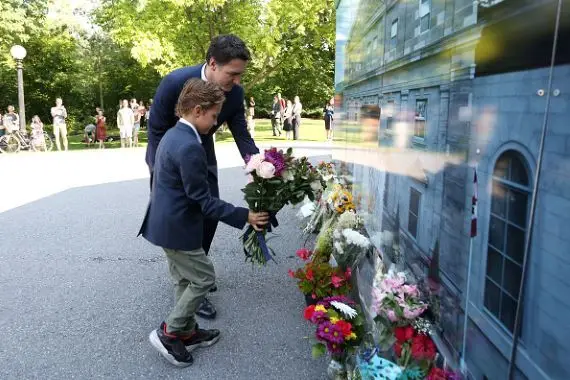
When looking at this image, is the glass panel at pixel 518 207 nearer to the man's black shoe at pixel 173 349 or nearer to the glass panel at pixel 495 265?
the glass panel at pixel 495 265

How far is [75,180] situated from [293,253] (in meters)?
6.94

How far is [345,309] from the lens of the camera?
8.71 feet

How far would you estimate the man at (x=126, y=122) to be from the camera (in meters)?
18.3

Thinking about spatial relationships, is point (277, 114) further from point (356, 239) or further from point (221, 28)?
point (356, 239)

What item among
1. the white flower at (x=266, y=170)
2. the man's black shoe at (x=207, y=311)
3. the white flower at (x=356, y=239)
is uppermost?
the white flower at (x=266, y=170)

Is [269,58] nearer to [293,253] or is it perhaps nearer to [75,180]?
[75,180]

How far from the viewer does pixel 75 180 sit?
1077 centimetres

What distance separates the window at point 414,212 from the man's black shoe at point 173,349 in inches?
63.0

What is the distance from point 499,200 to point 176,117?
8.49ft

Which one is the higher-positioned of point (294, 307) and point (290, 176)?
point (290, 176)

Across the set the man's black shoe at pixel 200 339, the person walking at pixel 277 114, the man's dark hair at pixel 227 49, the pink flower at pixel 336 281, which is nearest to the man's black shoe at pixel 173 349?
the man's black shoe at pixel 200 339

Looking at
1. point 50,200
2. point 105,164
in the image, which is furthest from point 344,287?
point 105,164

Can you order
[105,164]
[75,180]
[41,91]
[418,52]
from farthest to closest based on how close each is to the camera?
[41,91] → [105,164] → [75,180] → [418,52]

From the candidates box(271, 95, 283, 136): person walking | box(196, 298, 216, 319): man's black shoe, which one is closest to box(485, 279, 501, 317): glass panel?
box(196, 298, 216, 319): man's black shoe
